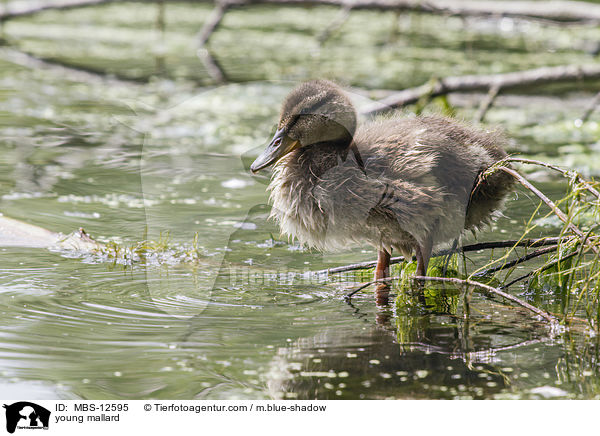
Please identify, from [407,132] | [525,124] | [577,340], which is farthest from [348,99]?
[525,124]

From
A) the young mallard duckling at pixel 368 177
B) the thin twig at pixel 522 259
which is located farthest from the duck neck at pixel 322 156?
the thin twig at pixel 522 259

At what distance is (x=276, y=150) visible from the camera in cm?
421

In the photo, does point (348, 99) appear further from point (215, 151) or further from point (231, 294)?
point (215, 151)

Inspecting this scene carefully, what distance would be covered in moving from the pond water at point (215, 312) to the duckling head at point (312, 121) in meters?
0.79

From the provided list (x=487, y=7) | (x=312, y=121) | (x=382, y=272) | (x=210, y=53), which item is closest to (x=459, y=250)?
(x=382, y=272)

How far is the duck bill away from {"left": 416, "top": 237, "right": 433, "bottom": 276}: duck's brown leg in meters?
0.88

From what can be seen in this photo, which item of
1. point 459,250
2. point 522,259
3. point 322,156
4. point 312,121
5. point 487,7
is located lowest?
point 522,259

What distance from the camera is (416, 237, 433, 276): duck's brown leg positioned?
422 centimetres

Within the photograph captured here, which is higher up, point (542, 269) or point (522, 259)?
point (522, 259)

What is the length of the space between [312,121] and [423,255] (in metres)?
0.92
